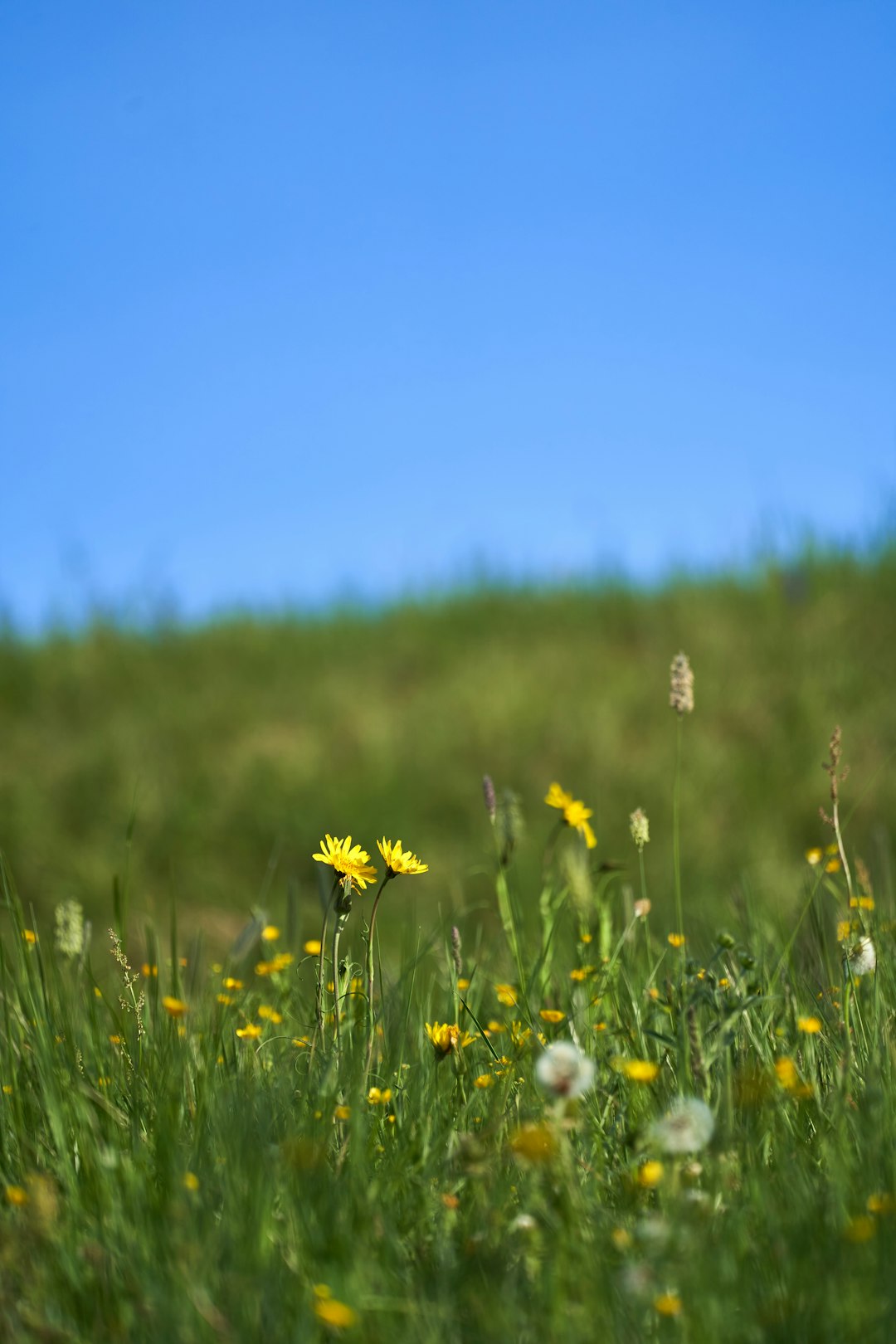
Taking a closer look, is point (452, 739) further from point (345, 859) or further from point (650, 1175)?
point (650, 1175)

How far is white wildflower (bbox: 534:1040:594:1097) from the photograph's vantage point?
134cm

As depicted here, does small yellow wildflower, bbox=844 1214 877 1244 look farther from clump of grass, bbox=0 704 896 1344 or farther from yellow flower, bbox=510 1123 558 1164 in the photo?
yellow flower, bbox=510 1123 558 1164

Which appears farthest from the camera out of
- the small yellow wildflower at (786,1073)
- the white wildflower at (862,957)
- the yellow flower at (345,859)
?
the white wildflower at (862,957)

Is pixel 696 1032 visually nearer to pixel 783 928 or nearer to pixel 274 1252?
pixel 274 1252

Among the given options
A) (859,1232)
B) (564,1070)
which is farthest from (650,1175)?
(859,1232)

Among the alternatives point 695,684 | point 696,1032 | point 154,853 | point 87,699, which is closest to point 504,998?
point 696,1032

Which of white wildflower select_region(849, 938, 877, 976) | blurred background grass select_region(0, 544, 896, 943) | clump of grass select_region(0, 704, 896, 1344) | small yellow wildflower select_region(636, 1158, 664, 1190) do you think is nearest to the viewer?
clump of grass select_region(0, 704, 896, 1344)

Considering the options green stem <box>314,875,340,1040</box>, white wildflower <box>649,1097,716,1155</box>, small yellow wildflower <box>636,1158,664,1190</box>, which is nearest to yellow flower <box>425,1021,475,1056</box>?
green stem <box>314,875,340,1040</box>

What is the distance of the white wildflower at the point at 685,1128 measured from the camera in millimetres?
1292

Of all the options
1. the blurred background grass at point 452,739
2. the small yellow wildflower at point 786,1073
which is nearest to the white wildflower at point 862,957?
the small yellow wildflower at point 786,1073

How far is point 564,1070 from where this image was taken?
136cm

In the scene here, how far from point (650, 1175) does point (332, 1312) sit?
1.34ft

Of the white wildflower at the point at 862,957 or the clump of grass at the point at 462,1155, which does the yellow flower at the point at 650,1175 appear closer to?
the clump of grass at the point at 462,1155

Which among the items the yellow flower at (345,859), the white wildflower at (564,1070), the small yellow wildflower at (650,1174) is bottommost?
the small yellow wildflower at (650,1174)
